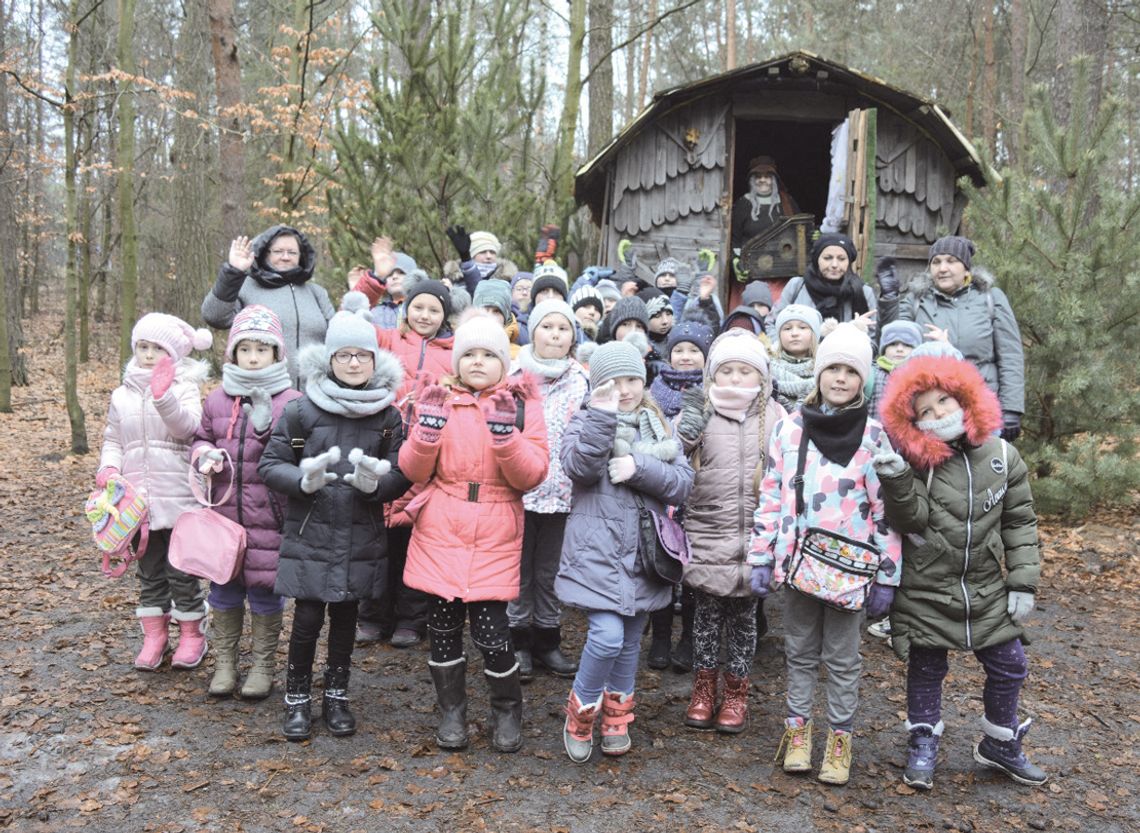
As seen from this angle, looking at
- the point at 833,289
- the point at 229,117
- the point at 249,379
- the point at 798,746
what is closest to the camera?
the point at 798,746

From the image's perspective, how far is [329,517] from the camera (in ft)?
12.6

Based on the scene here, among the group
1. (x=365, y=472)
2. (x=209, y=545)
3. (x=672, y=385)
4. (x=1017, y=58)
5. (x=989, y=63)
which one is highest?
(x=989, y=63)

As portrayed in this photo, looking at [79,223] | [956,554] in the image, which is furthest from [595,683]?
[79,223]

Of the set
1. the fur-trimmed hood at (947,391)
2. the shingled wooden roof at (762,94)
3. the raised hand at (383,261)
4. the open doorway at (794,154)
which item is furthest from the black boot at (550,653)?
the open doorway at (794,154)

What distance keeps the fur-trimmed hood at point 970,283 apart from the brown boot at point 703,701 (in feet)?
9.87

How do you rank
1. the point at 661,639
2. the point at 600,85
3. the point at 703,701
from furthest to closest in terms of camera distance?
the point at 600,85 < the point at 661,639 < the point at 703,701

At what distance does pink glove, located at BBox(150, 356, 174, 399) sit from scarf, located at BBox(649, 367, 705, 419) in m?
2.37

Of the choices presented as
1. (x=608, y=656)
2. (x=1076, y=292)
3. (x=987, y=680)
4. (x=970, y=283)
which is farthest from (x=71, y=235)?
(x=1076, y=292)

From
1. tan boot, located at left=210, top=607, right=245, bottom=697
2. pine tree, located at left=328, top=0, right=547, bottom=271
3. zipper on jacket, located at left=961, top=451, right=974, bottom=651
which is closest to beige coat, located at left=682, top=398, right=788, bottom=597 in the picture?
zipper on jacket, located at left=961, top=451, right=974, bottom=651

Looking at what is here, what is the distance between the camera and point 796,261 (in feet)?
31.2

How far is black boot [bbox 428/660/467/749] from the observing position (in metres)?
3.92

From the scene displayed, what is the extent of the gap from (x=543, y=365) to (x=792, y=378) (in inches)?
53.6

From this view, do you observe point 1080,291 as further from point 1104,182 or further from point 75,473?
point 75,473

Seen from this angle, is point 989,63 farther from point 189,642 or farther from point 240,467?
point 189,642
